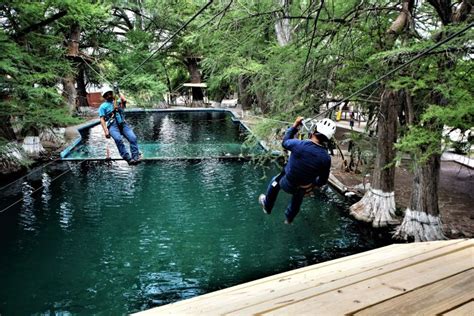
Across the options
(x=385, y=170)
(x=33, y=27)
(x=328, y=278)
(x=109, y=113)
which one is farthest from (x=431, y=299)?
(x=33, y=27)

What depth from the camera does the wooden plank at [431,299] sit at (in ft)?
6.83

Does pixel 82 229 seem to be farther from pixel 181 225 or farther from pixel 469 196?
pixel 469 196

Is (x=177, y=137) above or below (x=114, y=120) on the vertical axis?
below

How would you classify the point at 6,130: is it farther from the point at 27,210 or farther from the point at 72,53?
the point at 72,53

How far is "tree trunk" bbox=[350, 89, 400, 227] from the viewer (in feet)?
26.3

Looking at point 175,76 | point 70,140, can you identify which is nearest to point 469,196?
point 70,140

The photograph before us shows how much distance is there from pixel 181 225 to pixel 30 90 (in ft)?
18.4

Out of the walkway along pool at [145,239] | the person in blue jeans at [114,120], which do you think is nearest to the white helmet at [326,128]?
the walkway along pool at [145,239]

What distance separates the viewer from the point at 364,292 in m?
2.38

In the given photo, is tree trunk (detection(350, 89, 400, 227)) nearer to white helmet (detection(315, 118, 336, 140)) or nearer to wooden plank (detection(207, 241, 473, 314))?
white helmet (detection(315, 118, 336, 140))

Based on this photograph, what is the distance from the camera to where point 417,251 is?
331 cm

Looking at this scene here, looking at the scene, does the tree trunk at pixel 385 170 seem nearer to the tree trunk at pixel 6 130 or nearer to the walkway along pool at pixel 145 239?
the walkway along pool at pixel 145 239

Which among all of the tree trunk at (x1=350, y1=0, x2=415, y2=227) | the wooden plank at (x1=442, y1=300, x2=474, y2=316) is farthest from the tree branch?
the wooden plank at (x1=442, y1=300, x2=474, y2=316)

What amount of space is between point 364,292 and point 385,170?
256 inches
